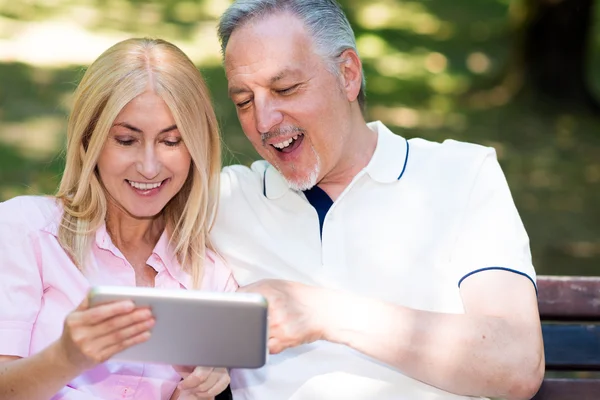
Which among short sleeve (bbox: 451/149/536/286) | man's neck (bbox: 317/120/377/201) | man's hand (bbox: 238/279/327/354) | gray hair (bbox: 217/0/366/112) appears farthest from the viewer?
man's neck (bbox: 317/120/377/201)

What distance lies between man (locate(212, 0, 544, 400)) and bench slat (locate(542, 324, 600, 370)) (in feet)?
1.85

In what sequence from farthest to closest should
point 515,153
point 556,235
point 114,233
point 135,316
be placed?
point 515,153 < point 556,235 < point 114,233 < point 135,316

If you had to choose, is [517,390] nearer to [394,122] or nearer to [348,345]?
[348,345]

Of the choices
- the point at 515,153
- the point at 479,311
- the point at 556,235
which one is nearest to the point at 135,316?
the point at 479,311

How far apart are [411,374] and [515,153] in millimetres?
7124

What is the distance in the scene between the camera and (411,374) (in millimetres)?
3193

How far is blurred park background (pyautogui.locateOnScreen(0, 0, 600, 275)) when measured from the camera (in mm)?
8742

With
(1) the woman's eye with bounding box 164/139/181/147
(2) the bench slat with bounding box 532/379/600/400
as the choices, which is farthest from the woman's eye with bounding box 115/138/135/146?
(2) the bench slat with bounding box 532/379/600/400

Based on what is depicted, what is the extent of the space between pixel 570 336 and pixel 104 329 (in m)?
1.97

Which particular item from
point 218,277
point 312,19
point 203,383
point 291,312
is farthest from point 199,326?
point 312,19

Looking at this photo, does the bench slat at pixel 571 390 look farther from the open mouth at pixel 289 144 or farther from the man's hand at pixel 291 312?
the open mouth at pixel 289 144

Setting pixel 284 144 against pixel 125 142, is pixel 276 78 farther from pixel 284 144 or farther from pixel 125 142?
pixel 125 142

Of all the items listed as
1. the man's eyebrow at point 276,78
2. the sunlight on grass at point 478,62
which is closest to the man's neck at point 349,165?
the man's eyebrow at point 276,78

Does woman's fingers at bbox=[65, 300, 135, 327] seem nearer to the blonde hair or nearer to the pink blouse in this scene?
the pink blouse
